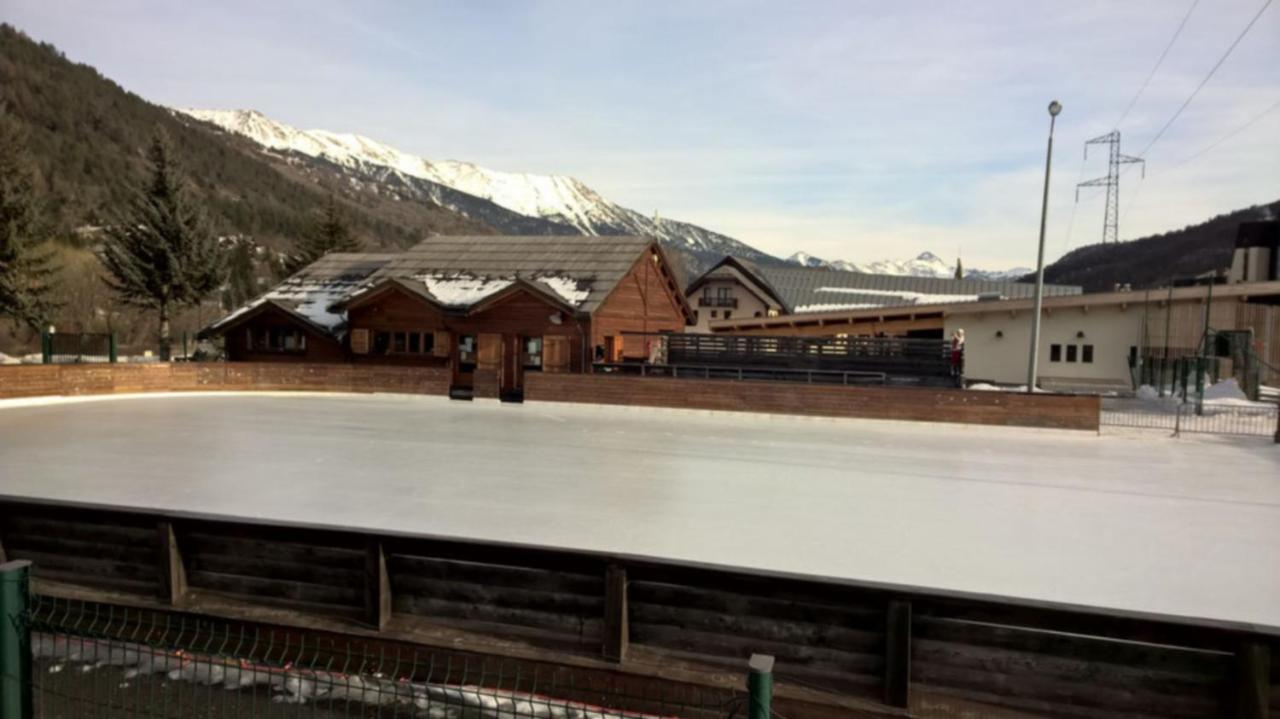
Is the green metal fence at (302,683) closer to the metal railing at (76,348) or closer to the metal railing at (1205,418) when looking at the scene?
the metal railing at (1205,418)

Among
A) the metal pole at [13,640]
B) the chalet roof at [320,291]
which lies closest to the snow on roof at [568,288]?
the chalet roof at [320,291]

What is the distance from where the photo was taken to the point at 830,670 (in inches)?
192

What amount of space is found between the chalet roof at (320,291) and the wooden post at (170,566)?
25997 mm

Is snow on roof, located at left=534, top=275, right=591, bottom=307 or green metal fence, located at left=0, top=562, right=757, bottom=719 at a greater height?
snow on roof, located at left=534, top=275, right=591, bottom=307

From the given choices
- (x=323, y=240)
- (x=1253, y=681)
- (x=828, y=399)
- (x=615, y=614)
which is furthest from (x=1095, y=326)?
(x=323, y=240)

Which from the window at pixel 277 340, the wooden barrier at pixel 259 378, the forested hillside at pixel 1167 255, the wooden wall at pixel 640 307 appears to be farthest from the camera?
the forested hillside at pixel 1167 255

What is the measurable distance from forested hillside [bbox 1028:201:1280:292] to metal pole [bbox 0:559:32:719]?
412 feet

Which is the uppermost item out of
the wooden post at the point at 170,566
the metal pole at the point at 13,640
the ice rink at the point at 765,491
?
the metal pole at the point at 13,640

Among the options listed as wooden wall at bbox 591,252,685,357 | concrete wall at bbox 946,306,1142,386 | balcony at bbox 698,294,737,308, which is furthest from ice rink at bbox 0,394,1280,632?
balcony at bbox 698,294,737,308

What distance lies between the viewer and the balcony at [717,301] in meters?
59.0

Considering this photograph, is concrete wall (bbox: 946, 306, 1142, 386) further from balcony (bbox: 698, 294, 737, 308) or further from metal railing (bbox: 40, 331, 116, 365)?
metal railing (bbox: 40, 331, 116, 365)

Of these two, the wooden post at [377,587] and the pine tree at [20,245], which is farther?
Result: the pine tree at [20,245]

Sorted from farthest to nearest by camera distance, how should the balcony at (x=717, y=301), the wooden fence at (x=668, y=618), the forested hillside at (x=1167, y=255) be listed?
the forested hillside at (x=1167, y=255) → the balcony at (x=717, y=301) → the wooden fence at (x=668, y=618)

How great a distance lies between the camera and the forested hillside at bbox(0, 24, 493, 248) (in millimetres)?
90938
